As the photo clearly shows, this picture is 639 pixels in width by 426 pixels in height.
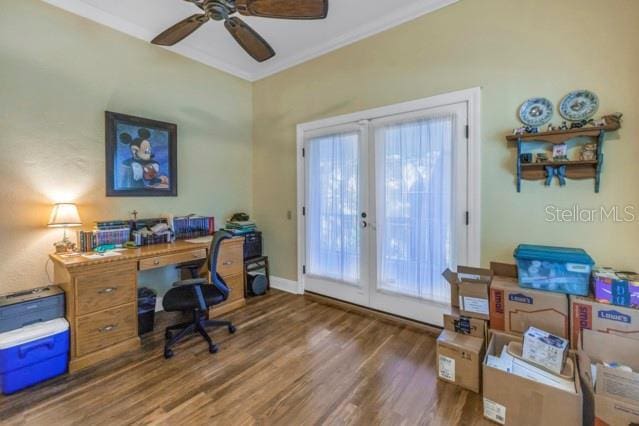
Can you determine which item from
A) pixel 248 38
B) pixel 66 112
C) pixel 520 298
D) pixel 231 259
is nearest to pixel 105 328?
pixel 231 259

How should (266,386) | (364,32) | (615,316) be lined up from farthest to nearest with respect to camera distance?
(364,32), (266,386), (615,316)

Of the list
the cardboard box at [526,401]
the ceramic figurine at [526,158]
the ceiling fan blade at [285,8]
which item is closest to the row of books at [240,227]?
the ceiling fan blade at [285,8]

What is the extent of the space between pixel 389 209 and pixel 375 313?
1117 millimetres

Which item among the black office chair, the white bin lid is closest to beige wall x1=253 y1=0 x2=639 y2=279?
the black office chair

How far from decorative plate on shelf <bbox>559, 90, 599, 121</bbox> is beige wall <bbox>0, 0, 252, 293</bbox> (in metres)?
3.60

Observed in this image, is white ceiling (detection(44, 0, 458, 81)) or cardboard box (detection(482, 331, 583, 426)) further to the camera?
white ceiling (detection(44, 0, 458, 81))

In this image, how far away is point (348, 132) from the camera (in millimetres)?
3113

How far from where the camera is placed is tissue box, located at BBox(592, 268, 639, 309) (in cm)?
160

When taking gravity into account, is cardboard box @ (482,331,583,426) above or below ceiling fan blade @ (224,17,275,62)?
below

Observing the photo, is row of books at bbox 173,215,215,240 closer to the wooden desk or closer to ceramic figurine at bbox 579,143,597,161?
the wooden desk

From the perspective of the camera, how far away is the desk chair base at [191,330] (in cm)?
226

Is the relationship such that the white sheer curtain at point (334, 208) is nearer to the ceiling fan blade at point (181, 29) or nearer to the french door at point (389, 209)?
the french door at point (389, 209)

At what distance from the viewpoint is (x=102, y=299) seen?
219 cm

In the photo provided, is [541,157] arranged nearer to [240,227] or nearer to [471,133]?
[471,133]
